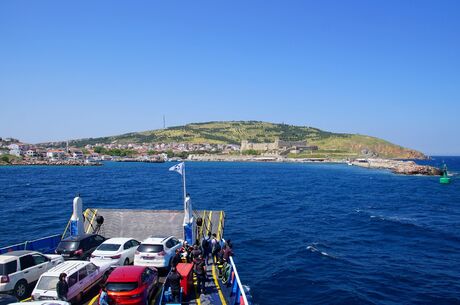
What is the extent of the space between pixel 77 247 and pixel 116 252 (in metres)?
2.29

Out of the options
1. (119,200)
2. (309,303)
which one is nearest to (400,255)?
(309,303)

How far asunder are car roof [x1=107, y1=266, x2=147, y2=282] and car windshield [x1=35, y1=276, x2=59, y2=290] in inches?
77.4

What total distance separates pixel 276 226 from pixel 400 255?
14059mm

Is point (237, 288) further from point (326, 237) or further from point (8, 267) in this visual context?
point (326, 237)

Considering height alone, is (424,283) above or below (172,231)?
below

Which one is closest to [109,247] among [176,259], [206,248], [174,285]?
[176,259]

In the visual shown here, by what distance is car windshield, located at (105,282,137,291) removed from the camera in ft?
39.1

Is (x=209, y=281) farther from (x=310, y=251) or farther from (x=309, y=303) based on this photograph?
(x=310, y=251)

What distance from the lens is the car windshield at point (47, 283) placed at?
40.6 feet

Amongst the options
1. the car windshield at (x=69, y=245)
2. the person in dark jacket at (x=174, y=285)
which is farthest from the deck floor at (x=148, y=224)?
the person in dark jacket at (x=174, y=285)

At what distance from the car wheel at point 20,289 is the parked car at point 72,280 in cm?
151

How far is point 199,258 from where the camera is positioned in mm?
14828

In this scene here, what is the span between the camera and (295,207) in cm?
5419

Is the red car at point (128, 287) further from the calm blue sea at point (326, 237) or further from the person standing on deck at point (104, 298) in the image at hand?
the calm blue sea at point (326, 237)
